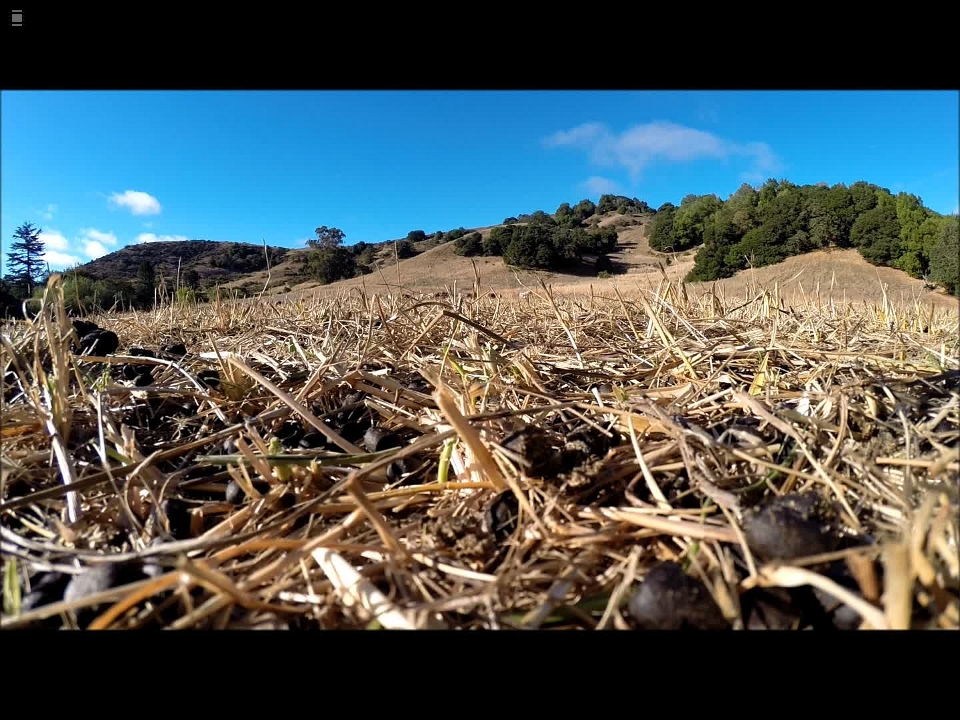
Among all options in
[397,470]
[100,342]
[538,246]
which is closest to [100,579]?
[397,470]

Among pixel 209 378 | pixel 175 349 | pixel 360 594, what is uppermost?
pixel 175 349

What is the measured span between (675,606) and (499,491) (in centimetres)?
34

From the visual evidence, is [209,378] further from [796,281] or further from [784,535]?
[796,281]

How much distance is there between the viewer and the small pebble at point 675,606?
557mm

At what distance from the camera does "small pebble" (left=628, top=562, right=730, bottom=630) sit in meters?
0.56

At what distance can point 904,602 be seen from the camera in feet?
1.55

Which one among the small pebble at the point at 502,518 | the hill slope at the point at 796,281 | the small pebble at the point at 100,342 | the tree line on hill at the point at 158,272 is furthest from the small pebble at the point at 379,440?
the tree line on hill at the point at 158,272

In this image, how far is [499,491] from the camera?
0.84 meters

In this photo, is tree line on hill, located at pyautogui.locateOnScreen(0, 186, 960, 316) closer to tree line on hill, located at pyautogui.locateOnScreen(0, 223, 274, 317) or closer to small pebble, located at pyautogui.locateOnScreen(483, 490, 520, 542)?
tree line on hill, located at pyautogui.locateOnScreen(0, 223, 274, 317)

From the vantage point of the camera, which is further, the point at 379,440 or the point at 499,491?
the point at 379,440

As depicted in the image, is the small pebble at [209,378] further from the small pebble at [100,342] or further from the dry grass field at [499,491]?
the small pebble at [100,342]
